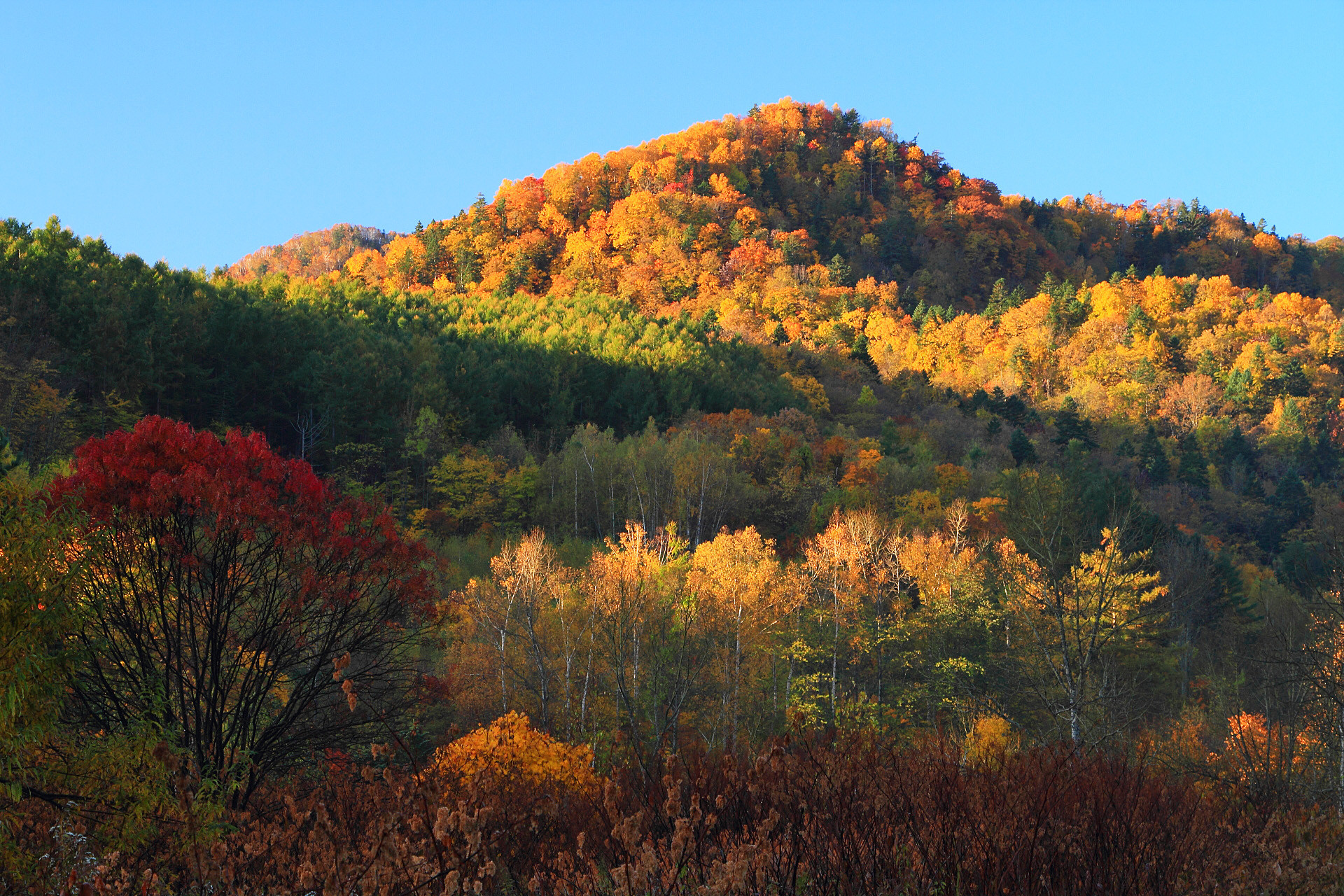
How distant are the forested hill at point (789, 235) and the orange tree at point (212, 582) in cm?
8698

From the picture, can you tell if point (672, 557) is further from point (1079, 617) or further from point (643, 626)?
point (1079, 617)

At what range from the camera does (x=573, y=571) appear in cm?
3816

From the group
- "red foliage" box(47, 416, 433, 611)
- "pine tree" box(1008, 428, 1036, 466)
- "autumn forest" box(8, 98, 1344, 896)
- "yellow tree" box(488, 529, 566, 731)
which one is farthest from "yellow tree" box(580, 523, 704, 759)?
"pine tree" box(1008, 428, 1036, 466)

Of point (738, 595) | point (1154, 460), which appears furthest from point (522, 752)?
point (1154, 460)

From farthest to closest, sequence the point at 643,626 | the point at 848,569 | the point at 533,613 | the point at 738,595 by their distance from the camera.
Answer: the point at 848,569 → the point at 738,595 → the point at 533,613 → the point at 643,626

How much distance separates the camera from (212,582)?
34.9ft

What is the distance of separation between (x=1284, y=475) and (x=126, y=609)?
79.3m

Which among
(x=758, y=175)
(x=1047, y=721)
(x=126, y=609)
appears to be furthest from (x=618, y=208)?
(x=126, y=609)

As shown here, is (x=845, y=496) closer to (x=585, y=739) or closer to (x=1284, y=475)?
(x=585, y=739)

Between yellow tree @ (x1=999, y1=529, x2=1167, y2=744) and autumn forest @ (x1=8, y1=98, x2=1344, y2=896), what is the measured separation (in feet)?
0.82

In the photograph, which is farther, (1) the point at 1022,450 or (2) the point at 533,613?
(1) the point at 1022,450

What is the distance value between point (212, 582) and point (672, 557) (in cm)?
3302

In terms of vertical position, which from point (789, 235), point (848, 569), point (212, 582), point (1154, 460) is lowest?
point (848, 569)

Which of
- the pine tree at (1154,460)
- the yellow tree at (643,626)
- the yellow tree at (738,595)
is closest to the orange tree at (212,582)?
the yellow tree at (643,626)
